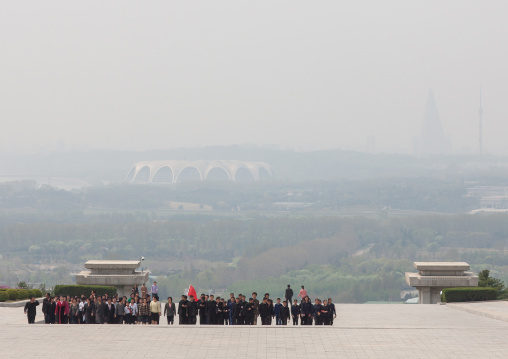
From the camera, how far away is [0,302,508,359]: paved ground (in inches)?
640

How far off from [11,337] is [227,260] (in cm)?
14359

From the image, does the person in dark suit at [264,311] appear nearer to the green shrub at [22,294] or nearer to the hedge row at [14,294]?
the hedge row at [14,294]

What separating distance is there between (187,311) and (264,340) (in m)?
4.39

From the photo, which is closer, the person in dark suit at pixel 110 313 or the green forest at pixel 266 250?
the person in dark suit at pixel 110 313

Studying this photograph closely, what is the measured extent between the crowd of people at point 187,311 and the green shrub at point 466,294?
703 cm

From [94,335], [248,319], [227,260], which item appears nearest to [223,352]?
[94,335]

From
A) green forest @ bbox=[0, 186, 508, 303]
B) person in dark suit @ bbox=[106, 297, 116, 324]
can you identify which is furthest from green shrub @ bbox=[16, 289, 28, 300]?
green forest @ bbox=[0, 186, 508, 303]

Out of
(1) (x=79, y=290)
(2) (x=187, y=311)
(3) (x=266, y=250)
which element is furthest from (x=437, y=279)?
(3) (x=266, y=250)

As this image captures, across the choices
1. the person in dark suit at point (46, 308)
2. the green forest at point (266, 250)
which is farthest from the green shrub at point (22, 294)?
the green forest at point (266, 250)

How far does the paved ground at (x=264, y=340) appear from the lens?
640 inches

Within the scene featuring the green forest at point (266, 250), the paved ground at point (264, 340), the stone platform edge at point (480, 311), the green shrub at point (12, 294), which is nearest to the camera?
the paved ground at point (264, 340)

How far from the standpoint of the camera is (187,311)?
2177cm

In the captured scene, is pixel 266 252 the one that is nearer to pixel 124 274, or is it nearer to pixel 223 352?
pixel 124 274

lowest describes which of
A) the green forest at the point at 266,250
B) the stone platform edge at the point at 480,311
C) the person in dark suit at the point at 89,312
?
the green forest at the point at 266,250
